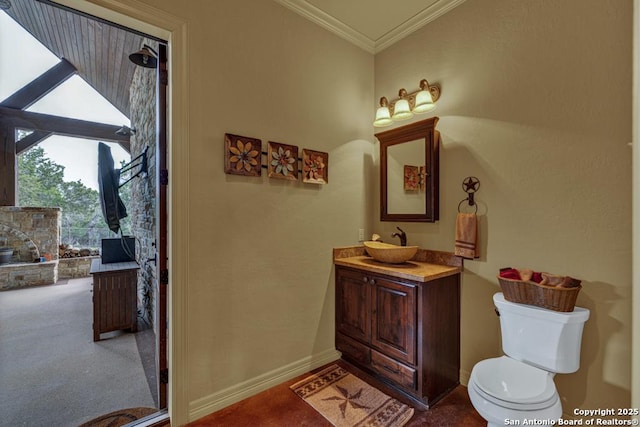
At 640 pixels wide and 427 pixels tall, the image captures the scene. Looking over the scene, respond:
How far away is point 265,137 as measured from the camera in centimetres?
195

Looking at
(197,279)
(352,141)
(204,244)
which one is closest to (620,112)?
(352,141)

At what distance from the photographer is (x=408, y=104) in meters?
→ 2.26

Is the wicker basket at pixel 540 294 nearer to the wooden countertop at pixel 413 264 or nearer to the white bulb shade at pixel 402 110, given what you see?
the wooden countertop at pixel 413 264

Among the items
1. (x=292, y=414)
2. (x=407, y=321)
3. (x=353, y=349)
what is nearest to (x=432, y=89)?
(x=407, y=321)

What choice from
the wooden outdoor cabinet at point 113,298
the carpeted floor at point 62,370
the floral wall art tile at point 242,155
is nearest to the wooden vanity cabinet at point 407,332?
the floral wall art tile at point 242,155

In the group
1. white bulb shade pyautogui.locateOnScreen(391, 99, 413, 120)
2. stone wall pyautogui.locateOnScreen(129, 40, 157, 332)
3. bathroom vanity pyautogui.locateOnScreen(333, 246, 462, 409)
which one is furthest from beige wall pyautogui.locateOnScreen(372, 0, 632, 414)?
stone wall pyautogui.locateOnScreen(129, 40, 157, 332)

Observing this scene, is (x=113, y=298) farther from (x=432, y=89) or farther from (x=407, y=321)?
(x=432, y=89)

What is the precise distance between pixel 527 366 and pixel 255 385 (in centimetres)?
174

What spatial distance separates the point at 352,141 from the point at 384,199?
0.64 meters

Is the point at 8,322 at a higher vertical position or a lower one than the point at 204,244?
lower

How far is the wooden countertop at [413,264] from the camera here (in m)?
1.79

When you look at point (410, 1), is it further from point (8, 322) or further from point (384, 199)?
point (8, 322)

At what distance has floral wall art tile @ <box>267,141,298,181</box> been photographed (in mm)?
1960

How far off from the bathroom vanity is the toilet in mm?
360
